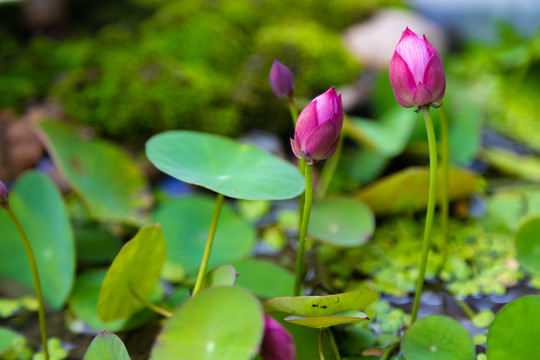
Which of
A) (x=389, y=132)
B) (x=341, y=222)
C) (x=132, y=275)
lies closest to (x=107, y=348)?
(x=132, y=275)

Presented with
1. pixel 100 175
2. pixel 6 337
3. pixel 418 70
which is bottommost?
pixel 6 337

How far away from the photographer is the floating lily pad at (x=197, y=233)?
32.9 inches

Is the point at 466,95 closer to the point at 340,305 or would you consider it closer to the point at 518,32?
the point at 518,32

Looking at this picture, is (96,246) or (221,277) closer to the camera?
(221,277)

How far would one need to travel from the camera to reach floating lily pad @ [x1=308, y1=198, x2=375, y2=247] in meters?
0.79

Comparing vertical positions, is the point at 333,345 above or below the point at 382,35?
below

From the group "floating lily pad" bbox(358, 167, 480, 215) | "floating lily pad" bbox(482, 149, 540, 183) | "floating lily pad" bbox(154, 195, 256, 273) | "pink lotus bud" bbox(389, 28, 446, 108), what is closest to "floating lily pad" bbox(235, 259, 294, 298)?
"floating lily pad" bbox(154, 195, 256, 273)

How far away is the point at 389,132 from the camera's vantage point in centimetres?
107

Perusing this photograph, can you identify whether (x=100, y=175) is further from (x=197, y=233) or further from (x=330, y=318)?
(x=330, y=318)

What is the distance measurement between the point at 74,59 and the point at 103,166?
557mm

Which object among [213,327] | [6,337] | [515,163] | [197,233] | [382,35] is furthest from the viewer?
[382,35]

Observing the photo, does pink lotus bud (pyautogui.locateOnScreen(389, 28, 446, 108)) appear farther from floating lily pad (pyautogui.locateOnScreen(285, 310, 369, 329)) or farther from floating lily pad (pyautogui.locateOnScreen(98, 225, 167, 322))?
floating lily pad (pyautogui.locateOnScreen(98, 225, 167, 322))

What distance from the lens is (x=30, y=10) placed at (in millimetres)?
1458

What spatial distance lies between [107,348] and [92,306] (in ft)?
0.83
